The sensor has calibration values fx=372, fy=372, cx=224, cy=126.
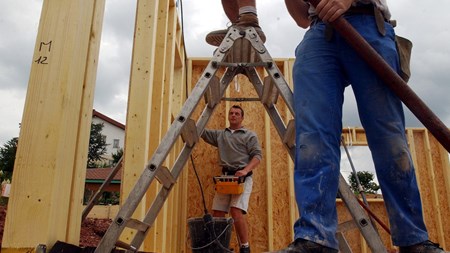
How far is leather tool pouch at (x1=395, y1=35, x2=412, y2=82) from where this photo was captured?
5.09ft

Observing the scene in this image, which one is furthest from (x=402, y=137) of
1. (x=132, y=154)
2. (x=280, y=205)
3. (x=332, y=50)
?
(x=280, y=205)

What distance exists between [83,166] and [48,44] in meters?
0.52

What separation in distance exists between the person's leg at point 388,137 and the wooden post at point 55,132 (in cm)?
110

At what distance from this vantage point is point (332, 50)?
1.57 metres

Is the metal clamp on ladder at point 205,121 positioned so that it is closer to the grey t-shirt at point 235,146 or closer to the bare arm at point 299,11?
the bare arm at point 299,11

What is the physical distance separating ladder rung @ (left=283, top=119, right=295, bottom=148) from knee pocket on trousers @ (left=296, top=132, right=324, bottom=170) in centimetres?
48

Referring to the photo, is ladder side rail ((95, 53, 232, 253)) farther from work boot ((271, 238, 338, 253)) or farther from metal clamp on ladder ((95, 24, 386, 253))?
work boot ((271, 238, 338, 253))

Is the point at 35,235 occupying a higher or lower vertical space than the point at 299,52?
lower

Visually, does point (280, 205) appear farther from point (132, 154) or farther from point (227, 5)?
point (227, 5)

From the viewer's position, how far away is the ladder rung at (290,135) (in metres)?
1.86

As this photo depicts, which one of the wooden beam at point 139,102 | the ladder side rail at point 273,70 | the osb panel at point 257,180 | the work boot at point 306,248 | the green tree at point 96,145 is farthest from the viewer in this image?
the green tree at point 96,145

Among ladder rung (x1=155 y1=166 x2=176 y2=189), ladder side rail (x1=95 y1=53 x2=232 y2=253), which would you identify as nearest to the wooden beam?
ladder rung (x1=155 y1=166 x2=176 y2=189)

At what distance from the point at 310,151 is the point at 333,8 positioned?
1.90 feet

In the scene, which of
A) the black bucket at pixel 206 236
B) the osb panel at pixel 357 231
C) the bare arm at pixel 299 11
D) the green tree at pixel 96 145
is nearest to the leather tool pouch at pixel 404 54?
the bare arm at pixel 299 11
